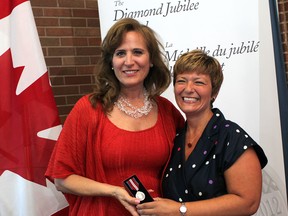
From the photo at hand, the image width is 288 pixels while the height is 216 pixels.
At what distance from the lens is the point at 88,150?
158 centimetres

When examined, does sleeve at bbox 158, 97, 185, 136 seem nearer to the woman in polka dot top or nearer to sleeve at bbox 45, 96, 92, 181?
the woman in polka dot top

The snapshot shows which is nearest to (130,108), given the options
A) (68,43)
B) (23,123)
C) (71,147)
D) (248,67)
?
(71,147)

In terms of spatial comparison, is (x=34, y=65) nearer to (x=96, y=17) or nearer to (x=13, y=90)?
(x=13, y=90)

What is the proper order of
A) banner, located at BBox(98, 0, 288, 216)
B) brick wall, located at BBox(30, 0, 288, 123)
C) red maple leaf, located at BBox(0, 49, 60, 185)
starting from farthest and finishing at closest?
brick wall, located at BBox(30, 0, 288, 123) < banner, located at BBox(98, 0, 288, 216) < red maple leaf, located at BBox(0, 49, 60, 185)

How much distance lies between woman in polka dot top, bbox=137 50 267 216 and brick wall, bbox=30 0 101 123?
5.52 feet

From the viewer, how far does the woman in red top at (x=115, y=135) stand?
1584 mm

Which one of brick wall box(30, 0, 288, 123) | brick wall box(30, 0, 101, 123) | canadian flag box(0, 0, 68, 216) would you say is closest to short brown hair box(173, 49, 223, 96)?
canadian flag box(0, 0, 68, 216)

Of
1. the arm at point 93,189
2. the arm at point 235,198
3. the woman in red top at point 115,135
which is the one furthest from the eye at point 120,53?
the arm at point 235,198

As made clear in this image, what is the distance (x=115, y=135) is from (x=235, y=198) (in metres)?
0.52

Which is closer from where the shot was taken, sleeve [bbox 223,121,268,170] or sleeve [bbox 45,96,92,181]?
sleeve [bbox 223,121,268,170]

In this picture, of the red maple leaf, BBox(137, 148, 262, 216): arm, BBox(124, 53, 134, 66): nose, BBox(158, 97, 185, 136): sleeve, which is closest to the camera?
BBox(137, 148, 262, 216): arm

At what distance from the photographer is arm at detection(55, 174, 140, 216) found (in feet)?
4.80

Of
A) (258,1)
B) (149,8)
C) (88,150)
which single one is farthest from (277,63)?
(88,150)

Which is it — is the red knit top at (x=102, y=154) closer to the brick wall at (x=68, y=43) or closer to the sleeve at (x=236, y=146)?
the sleeve at (x=236, y=146)
